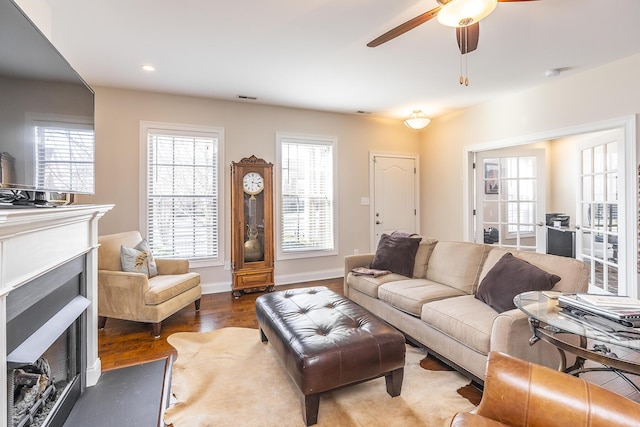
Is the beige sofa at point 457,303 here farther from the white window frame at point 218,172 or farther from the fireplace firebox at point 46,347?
the fireplace firebox at point 46,347

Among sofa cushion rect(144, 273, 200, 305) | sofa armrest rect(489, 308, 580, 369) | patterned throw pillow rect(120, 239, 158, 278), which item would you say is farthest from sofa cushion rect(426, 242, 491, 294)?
patterned throw pillow rect(120, 239, 158, 278)

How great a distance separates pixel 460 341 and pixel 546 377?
995 mm

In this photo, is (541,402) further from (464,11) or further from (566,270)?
(464,11)

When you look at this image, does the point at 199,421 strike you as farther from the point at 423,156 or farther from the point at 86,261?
the point at 423,156

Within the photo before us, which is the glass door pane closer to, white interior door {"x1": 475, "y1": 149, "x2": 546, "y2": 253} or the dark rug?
white interior door {"x1": 475, "y1": 149, "x2": 546, "y2": 253}

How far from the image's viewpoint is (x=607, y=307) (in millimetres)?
1463

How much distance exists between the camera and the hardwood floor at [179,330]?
212cm

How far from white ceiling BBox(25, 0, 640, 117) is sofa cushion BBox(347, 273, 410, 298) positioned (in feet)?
7.10

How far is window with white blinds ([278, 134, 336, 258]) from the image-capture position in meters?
4.60

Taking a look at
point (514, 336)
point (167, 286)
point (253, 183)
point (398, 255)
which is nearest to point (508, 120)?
point (398, 255)

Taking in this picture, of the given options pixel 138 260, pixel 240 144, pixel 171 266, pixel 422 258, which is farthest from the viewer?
pixel 240 144

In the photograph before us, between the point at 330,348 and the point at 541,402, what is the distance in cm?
95

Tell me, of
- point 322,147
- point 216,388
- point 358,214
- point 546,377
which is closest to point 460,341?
point 546,377

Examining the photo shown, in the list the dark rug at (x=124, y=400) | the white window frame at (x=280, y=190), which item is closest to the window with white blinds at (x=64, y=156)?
the dark rug at (x=124, y=400)
